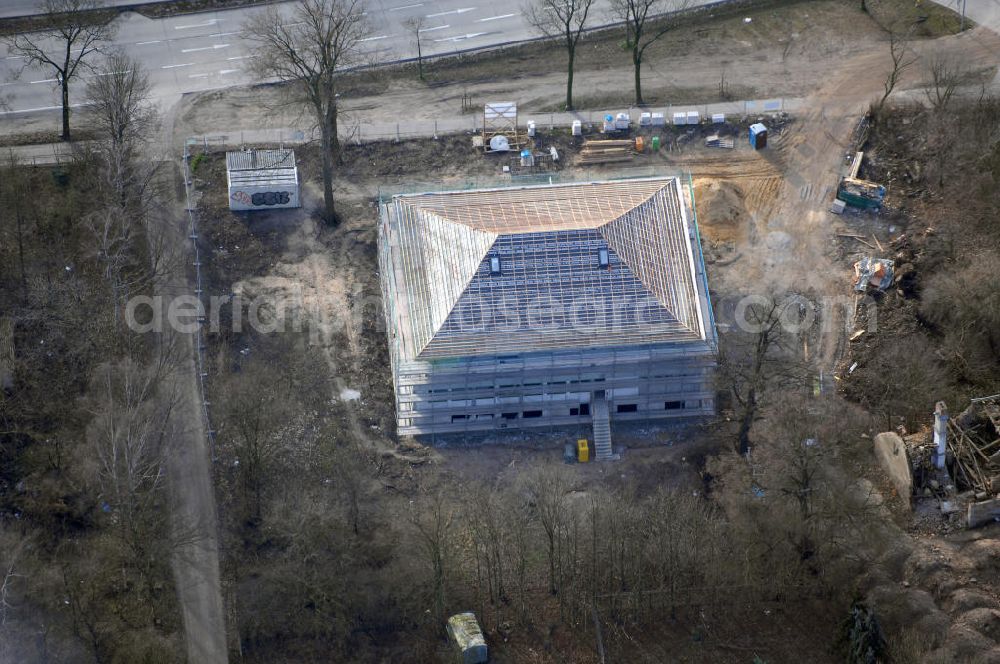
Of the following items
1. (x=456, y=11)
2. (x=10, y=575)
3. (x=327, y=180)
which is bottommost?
(x=10, y=575)

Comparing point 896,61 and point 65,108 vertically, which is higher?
point 65,108

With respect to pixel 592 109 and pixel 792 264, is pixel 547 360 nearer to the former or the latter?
pixel 792 264

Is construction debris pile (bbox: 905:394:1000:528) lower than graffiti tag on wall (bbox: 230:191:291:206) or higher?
lower

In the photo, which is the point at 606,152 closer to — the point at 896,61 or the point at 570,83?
the point at 570,83

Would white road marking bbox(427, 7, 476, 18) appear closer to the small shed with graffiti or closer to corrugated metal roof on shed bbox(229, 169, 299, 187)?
the small shed with graffiti

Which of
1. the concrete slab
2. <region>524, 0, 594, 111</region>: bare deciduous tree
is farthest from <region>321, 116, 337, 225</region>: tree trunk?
the concrete slab

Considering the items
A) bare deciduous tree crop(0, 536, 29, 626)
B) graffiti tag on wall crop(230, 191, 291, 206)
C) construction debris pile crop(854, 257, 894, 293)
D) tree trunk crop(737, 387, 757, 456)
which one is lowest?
bare deciduous tree crop(0, 536, 29, 626)

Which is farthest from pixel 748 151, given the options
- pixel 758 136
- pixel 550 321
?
pixel 550 321
